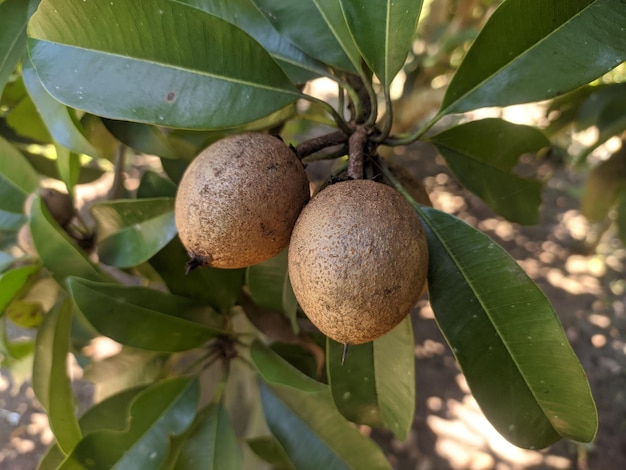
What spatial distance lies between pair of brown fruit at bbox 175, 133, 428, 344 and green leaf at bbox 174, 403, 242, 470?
41 cm

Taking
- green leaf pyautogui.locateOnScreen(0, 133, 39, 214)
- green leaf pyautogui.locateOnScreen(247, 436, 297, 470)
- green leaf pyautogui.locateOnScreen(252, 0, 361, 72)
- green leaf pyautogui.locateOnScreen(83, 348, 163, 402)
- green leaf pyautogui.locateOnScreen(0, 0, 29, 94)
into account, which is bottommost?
green leaf pyautogui.locateOnScreen(247, 436, 297, 470)

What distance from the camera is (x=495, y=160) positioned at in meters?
0.89

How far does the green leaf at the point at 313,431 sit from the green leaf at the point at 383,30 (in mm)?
492

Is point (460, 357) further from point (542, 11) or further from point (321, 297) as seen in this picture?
point (542, 11)

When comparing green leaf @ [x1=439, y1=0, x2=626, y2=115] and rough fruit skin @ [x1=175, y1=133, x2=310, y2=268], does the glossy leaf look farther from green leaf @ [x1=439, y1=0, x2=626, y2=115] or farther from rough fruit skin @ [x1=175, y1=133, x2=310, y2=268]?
rough fruit skin @ [x1=175, y1=133, x2=310, y2=268]

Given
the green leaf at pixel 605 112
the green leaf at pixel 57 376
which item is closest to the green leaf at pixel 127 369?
the green leaf at pixel 57 376

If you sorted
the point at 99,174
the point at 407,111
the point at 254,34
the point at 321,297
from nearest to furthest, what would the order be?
the point at 321,297, the point at 254,34, the point at 99,174, the point at 407,111

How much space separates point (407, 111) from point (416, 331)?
3.56 feet

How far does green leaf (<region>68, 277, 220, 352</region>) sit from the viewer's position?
744 millimetres

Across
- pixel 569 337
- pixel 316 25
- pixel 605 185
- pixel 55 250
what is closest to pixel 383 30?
pixel 316 25

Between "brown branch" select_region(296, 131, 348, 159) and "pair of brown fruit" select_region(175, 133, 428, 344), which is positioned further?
"brown branch" select_region(296, 131, 348, 159)

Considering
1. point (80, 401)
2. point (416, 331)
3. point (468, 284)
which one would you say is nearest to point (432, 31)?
point (416, 331)

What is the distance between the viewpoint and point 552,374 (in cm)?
62

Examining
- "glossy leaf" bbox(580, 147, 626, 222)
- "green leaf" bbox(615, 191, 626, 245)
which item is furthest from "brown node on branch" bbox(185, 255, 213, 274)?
"glossy leaf" bbox(580, 147, 626, 222)
